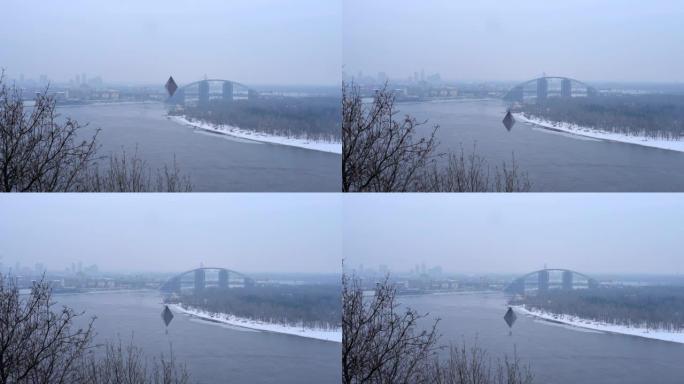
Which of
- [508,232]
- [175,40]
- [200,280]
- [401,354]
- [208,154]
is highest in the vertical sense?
[175,40]

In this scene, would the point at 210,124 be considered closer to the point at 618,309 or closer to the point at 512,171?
the point at 512,171

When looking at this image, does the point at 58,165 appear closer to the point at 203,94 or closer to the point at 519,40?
the point at 203,94

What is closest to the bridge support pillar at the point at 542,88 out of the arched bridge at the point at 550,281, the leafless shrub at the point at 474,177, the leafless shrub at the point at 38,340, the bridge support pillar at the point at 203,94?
the leafless shrub at the point at 474,177

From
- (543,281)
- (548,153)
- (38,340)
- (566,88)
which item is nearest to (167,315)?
(38,340)

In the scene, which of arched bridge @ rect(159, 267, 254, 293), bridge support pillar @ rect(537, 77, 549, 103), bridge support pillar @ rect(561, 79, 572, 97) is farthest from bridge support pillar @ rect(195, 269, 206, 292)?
bridge support pillar @ rect(561, 79, 572, 97)

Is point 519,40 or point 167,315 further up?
point 519,40

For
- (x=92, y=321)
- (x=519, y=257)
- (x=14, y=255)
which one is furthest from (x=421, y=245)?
(x=14, y=255)

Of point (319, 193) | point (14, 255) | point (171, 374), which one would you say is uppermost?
point (319, 193)
